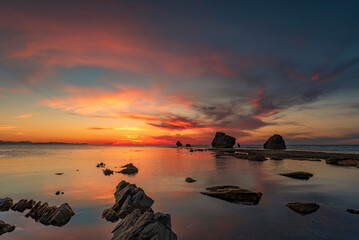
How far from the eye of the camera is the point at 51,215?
47.9 ft

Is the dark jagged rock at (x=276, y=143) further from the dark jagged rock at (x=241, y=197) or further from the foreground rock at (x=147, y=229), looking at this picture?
the foreground rock at (x=147, y=229)

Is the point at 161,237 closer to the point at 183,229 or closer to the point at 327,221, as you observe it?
the point at 183,229

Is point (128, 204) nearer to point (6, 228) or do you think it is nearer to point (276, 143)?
point (6, 228)

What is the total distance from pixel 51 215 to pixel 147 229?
977 cm

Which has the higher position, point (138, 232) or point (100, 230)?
point (138, 232)

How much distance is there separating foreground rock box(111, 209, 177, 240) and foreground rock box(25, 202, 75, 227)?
6239 mm

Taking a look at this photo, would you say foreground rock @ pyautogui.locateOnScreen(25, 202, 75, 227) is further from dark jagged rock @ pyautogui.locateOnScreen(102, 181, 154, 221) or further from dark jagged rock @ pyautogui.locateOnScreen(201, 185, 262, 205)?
dark jagged rock @ pyautogui.locateOnScreen(201, 185, 262, 205)

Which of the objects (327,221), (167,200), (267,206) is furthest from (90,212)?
(327,221)

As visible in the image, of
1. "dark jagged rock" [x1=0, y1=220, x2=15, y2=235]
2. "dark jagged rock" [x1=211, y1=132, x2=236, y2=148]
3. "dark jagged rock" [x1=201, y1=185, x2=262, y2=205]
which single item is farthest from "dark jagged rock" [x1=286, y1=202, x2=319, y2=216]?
"dark jagged rock" [x1=211, y1=132, x2=236, y2=148]

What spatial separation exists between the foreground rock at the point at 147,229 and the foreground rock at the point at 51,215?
6.24m

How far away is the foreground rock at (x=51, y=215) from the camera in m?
14.0

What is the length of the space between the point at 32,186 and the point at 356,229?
34748 millimetres

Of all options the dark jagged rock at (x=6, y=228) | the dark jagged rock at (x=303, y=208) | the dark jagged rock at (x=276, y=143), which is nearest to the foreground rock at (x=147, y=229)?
the dark jagged rock at (x=6, y=228)

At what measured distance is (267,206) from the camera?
17.4 meters
